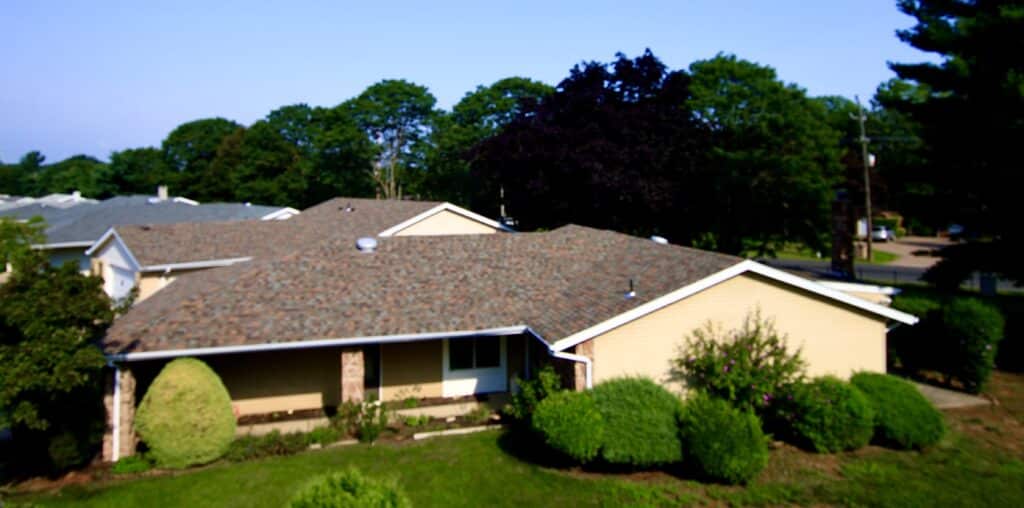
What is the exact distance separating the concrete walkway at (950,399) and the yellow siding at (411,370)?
483 inches

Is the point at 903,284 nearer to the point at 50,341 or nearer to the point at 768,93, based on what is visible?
the point at 768,93

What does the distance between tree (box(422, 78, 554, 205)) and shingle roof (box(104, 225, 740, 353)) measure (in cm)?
4006

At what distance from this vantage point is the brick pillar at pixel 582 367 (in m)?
14.2

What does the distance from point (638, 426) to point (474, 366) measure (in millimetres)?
5923

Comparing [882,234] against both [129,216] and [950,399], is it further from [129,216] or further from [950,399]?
[129,216]

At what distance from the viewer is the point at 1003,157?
23.7 m

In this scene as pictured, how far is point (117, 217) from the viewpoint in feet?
130

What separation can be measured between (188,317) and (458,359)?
20.6 feet

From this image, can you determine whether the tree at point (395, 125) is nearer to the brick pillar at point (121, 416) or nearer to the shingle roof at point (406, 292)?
the shingle roof at point (406, 292)

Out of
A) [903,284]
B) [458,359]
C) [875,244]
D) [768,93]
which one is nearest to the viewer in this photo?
[458,359]

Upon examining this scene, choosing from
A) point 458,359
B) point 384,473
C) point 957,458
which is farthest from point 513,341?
point 957,458

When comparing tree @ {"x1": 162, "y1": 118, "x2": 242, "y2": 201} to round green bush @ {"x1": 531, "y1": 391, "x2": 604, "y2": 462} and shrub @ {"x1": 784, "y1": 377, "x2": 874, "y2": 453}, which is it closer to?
round green bush @ {"x1": 531, "y1": 391, "x2": 604, "y2": 462}

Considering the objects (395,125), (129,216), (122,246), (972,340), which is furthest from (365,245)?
(395,125)

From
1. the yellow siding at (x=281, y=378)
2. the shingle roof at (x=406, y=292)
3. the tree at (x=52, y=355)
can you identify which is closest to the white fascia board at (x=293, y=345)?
the shingle roof at (x=406, y=292)
